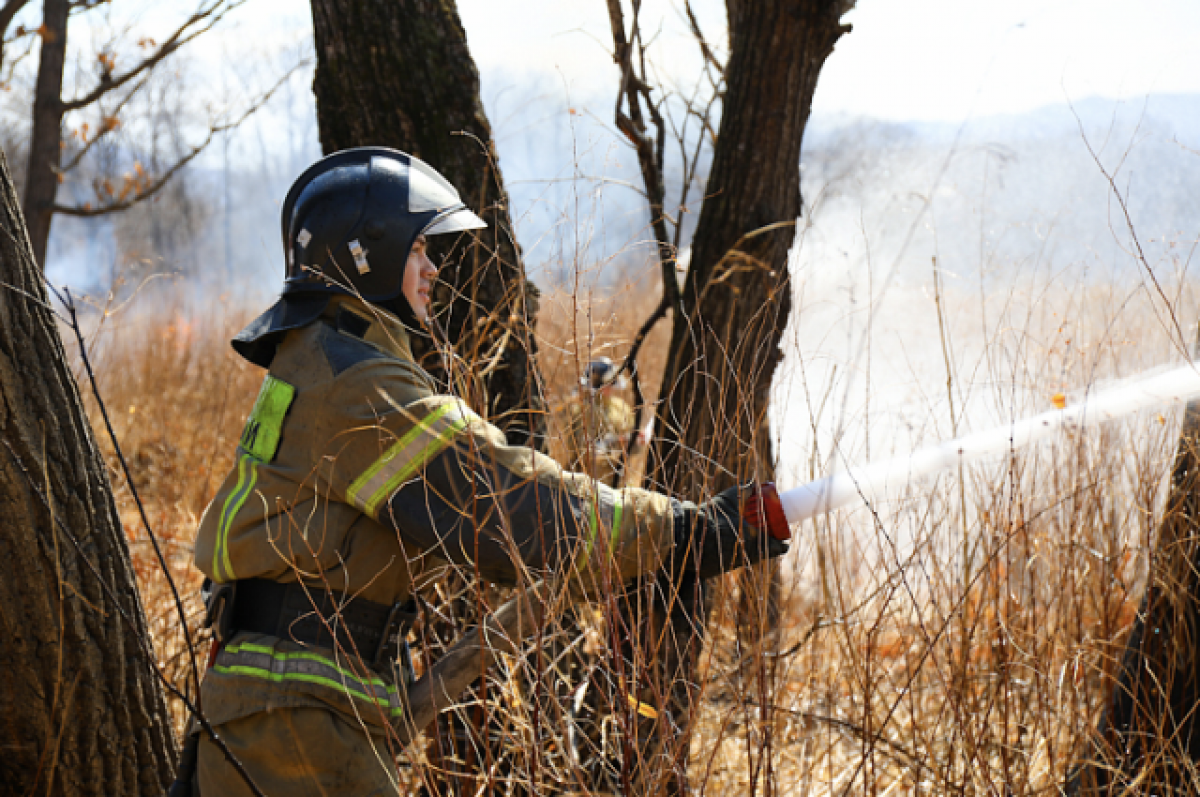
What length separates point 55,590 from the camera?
204cm

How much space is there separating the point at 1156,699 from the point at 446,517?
172 cm

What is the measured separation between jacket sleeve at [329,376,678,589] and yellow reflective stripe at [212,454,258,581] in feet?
0.64

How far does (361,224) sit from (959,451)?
1233 millimetres

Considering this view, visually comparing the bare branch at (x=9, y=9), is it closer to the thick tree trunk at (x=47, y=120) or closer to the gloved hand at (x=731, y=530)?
the thick tree trunk at (x=47, y=120)

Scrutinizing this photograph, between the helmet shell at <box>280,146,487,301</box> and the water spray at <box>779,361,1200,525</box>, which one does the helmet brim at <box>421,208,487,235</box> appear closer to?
the helmet shell at <box>280,146,487,301</box>

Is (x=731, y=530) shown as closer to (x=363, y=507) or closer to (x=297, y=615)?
(x=363, y=507)

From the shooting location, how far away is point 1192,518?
6.47ft

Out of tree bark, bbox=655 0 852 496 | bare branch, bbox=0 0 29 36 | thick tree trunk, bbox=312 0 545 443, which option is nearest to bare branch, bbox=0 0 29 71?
bare branch, bbox=0 0 29 36

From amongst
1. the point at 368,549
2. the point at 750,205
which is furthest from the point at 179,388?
the point at 368,549

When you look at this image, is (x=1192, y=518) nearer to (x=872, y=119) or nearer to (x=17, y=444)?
(x=17, y=444)

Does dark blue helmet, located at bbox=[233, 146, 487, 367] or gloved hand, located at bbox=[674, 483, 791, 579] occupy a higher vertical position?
dark blue helmet, located at bbox=[233, 146, 487, 367]

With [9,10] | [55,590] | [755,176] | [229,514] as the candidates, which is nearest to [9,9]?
[9,10]

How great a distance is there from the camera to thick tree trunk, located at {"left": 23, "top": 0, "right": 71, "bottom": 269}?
16.6 feet

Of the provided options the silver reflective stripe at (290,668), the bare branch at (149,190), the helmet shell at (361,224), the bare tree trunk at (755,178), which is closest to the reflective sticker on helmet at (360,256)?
the helmet shell at (361,224)
